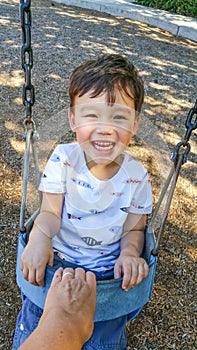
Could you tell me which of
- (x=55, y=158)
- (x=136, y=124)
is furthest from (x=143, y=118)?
(x=55, y=158)

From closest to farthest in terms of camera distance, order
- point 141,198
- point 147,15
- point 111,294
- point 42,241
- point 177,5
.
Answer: point 111,294 < point 42,241 < point 141,198 < point 147,15 < point 177,5

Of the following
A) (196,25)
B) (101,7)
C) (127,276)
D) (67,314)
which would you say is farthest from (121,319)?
(101,7)

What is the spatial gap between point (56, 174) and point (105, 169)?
0.15 meters

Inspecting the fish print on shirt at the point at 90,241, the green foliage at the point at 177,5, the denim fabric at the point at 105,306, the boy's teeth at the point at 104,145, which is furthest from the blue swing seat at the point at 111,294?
the green foliage at the point at 177,5

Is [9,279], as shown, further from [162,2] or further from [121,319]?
[162,2]

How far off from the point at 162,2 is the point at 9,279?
5.52 meters

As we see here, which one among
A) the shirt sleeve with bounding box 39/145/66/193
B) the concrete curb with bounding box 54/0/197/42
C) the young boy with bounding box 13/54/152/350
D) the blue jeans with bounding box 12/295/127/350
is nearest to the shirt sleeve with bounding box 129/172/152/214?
the young boy with bounding box 13/54/152/350

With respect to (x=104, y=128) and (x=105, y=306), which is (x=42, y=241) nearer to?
(x=105, y=306)

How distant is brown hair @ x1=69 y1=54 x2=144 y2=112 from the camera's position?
115 centimetres

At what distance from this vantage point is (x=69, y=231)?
1.31 m

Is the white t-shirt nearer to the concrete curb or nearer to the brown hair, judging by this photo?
the brown hair

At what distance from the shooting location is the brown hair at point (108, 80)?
45.3 inches

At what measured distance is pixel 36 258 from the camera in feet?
3.84

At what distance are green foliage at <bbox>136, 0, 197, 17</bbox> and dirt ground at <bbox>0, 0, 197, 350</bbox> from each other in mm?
820
